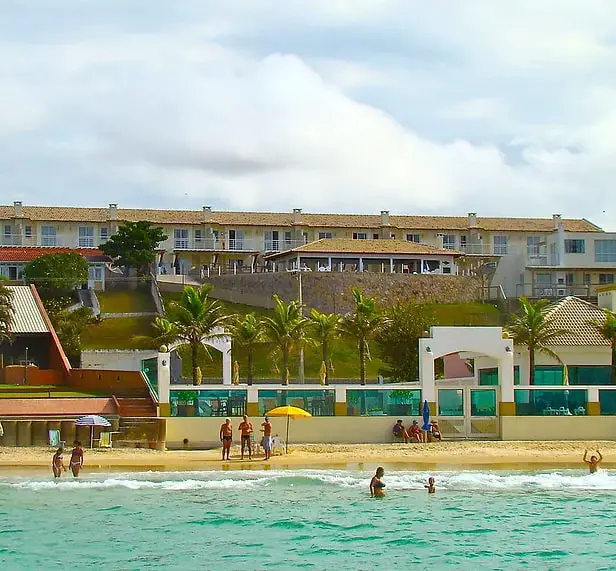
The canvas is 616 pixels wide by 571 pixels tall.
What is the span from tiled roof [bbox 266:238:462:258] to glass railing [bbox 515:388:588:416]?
41.4 meters

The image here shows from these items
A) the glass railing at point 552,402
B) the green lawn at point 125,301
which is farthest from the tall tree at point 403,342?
the green lawn at point 125,301

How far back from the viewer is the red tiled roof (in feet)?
282

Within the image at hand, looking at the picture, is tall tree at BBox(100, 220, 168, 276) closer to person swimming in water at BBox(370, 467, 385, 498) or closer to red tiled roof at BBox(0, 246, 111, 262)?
red tiled roof at BBox(0, 246, 111, 262)

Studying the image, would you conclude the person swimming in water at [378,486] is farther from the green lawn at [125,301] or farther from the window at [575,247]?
the window at [575,247]

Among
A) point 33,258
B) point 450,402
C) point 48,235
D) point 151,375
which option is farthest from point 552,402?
point 48,235

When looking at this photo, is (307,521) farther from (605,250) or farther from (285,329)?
(605,250)

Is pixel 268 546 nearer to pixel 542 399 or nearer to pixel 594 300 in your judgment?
pixel 542 399

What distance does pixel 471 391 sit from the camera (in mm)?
41719

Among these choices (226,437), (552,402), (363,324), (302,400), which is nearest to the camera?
(226,437)

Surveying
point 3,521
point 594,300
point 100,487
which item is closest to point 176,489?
point 100,487

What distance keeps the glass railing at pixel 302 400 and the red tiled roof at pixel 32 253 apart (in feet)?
156

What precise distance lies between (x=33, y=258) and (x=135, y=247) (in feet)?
25.1

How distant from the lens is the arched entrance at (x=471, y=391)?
136 ft

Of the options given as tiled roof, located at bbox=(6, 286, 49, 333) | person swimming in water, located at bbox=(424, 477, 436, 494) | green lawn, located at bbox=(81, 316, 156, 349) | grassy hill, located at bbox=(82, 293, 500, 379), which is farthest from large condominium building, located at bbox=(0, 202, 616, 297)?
person swimming in water, located at bbox=(424, 477, 436, 494)
